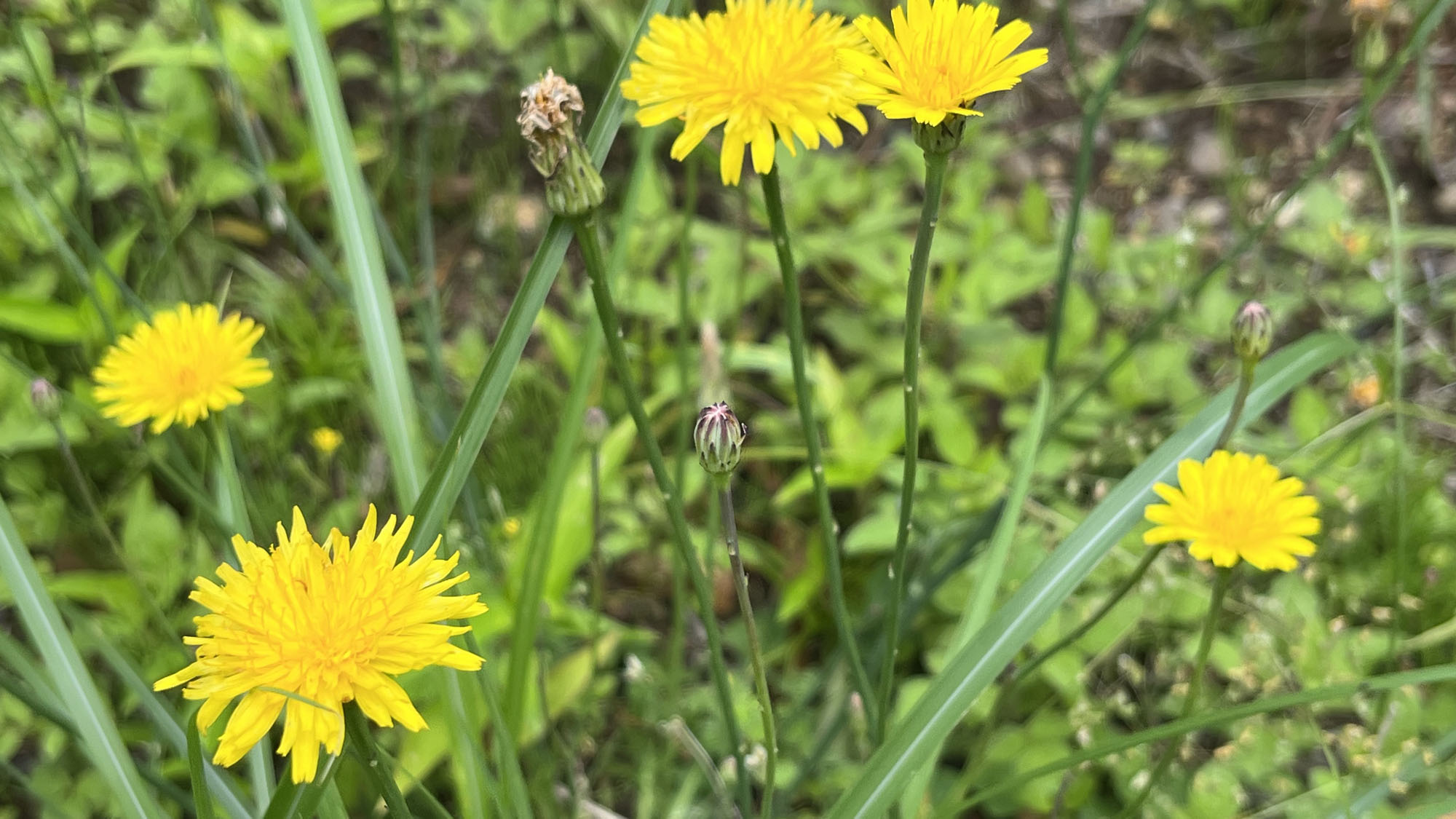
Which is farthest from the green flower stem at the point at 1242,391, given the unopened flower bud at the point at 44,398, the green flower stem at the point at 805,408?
the unopened flower bud at the point at 44,398

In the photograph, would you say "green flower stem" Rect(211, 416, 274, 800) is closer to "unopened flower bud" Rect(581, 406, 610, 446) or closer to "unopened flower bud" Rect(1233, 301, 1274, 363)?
"unopened flower bud" Rect(581, 406, 610, 446)

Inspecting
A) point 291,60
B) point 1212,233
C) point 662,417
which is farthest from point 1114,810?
point 291,60

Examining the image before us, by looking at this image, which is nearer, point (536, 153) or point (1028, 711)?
point (536, 153)

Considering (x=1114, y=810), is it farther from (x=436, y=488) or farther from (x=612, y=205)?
(x=612, y=205)

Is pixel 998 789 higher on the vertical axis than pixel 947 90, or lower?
lower

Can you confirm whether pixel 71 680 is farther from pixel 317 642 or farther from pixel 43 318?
pixel 43 318
